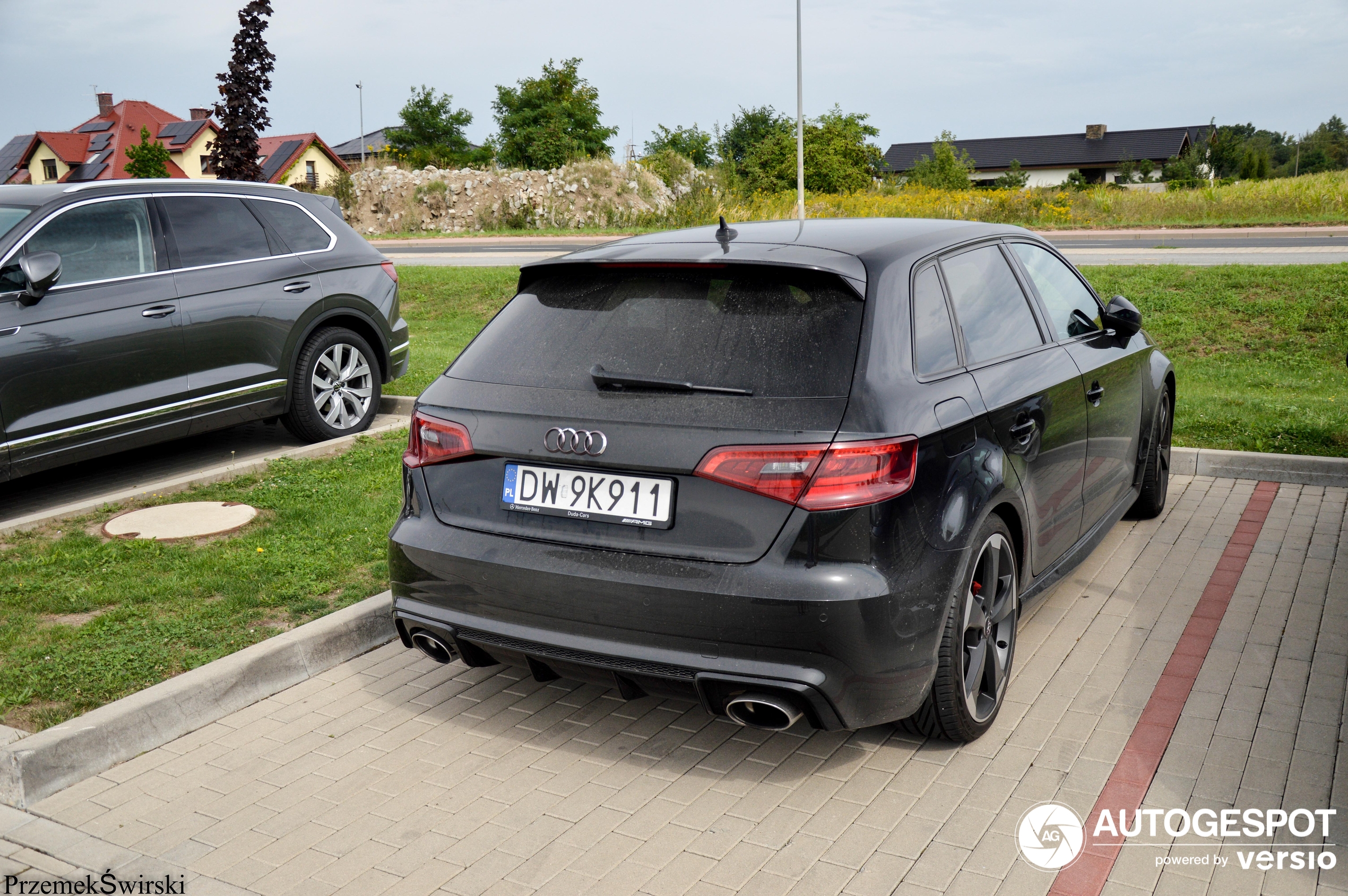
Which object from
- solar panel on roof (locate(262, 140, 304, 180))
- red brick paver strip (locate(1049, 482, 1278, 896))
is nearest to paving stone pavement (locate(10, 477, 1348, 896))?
red brick paver strip (locate(1049, 482, 1278, 896))

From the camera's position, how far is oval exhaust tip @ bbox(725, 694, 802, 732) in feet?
10.4

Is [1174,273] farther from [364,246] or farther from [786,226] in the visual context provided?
[786,226]

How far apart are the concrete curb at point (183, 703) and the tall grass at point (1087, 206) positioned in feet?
80.9

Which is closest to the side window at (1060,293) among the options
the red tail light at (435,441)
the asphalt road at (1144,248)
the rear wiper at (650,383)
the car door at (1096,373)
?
the car door at (1096,373)

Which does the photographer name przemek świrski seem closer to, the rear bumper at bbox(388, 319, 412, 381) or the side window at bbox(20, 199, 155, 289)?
the side window at bbox(20, 199, 155, 289)

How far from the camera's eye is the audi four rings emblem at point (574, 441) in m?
3.36

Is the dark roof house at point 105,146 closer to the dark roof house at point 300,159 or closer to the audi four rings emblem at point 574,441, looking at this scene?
the dark roof house at point 300,159

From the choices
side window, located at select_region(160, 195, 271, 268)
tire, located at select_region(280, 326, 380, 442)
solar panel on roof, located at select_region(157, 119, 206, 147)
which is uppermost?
solar panel on roof, located at select_region(157, 119, 206, 147)

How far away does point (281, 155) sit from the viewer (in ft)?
292

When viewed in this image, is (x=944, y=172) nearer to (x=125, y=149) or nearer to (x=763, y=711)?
(x=763, y=711)

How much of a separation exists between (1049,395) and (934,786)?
1586mm

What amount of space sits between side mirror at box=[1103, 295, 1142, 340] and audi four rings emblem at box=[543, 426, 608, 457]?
297 cm

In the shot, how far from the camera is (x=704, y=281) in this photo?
3578mm

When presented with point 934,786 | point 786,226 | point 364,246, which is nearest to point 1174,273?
point 364,246
